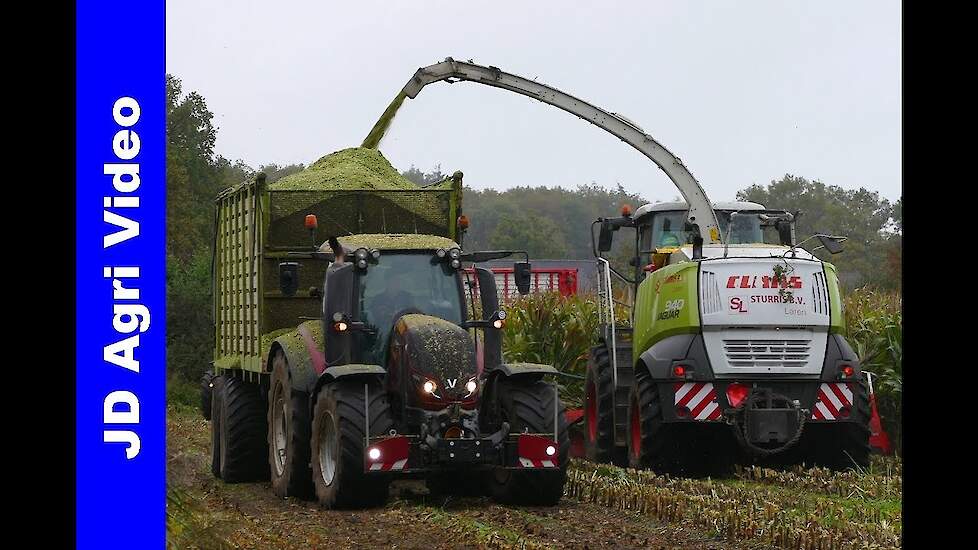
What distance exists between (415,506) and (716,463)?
449cm

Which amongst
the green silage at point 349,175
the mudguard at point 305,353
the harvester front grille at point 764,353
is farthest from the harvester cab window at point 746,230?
the mudguard at point 305,353

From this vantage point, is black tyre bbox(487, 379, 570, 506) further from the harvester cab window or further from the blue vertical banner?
the blue vertical banner

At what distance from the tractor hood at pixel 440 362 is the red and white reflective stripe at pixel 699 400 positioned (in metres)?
3.41

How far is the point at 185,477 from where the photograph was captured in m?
16.2

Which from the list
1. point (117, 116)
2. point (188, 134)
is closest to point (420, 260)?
point (117, 116)

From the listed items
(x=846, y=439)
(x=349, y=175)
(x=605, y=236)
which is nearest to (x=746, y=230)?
(x=605, y=236)

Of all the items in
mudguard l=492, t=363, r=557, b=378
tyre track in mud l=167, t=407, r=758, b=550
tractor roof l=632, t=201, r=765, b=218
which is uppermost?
tractor roof l=632, t=201, r=765, b=218

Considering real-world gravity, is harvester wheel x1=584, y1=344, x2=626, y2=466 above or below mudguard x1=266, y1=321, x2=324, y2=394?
below

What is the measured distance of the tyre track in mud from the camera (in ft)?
31.6

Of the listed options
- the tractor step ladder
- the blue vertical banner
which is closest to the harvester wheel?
the tractor step ladder

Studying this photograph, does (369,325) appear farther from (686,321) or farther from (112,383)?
(112,383)

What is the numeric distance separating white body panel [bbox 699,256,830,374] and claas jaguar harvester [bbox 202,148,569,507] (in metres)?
2.81

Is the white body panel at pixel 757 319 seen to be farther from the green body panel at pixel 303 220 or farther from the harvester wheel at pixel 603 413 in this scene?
the green body panel at pixel 303 220

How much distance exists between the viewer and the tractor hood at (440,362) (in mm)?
12602
